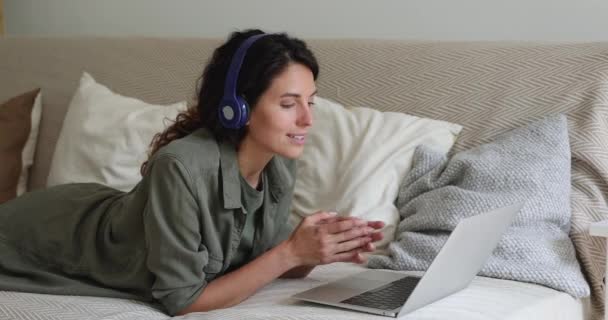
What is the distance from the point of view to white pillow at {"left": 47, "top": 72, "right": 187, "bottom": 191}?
2.39 meters

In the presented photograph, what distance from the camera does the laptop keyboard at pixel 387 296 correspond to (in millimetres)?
1577

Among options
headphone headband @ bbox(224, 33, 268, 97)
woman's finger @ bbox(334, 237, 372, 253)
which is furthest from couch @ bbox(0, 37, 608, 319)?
headphone headband @ bbox(224, 33, 268, 97)

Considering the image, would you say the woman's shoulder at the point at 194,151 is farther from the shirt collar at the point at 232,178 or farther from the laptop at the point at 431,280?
the laptop at the point at 431,280

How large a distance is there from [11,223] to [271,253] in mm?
554

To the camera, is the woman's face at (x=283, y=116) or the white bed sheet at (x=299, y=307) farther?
the woman's face at (x=283, y=116)

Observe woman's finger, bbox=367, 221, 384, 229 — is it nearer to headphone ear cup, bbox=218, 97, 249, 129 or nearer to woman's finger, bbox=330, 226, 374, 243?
woman's finger, bbox=330, 226, 374, 243

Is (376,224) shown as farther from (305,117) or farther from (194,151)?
(194,151)

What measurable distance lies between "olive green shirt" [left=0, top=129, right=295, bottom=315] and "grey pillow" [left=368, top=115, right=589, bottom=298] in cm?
27

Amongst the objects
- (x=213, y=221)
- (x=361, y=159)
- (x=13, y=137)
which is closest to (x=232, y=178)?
(x=213, y=221)

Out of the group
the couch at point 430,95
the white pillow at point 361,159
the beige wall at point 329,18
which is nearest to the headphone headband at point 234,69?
the couch at point 430,95

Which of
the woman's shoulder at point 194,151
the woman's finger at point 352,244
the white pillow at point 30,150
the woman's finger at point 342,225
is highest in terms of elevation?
the woman's shoulder at point 194,151

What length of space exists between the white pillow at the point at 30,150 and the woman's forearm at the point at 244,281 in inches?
43.4

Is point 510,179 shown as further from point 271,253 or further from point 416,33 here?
point 416,33

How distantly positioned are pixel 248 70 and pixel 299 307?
1.38ft
